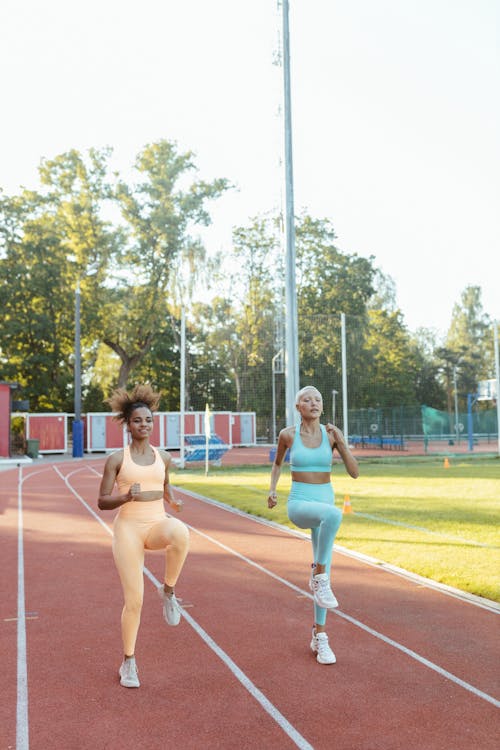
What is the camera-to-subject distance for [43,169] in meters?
49.4

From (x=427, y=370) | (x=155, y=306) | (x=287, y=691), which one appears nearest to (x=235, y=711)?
(x=287, y=691)

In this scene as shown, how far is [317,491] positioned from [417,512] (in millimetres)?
8688

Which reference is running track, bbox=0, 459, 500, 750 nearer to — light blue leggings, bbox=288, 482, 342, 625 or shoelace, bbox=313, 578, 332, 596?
shoelace, bbox=313, 578, 332, 596

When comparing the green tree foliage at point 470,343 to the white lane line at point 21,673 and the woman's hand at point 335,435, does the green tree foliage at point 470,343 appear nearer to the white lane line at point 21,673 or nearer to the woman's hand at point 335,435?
the white lane line at point 21,673

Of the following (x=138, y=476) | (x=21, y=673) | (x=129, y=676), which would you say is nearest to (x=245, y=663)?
(x=129, y=676)

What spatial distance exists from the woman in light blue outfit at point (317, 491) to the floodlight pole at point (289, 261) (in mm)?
17965

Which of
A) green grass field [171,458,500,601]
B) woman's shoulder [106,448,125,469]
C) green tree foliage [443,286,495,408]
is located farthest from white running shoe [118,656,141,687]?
green tree foliage [443,286,495,408]

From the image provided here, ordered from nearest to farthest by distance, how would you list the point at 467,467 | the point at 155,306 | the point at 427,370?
1. the point at 467,467
2. the point at 155,306
3. the point at 427,370

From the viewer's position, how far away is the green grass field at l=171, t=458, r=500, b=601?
8.76 meters

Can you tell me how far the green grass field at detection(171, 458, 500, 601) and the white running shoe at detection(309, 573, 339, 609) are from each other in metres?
2.80

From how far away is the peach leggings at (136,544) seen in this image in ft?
15.2

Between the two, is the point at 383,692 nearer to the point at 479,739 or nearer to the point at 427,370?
the point at 479,739

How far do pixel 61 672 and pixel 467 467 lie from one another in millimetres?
21746

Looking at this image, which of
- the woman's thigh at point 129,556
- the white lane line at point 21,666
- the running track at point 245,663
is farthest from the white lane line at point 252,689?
the white lane line at point 21,666
